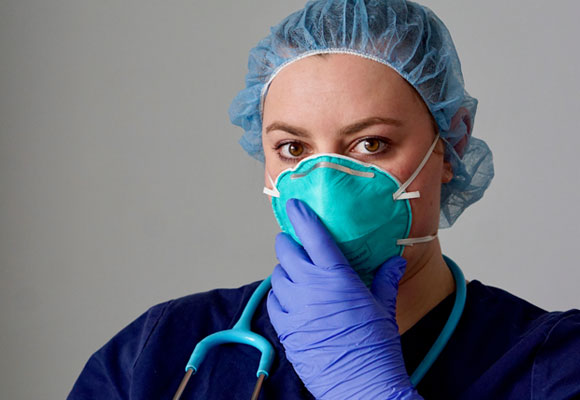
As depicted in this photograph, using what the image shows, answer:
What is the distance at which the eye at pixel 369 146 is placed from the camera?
4.48 ft

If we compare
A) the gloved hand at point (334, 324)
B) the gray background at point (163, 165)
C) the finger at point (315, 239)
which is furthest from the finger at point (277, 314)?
the gray background at point (163, 165)

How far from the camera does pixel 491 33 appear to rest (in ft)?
7.52

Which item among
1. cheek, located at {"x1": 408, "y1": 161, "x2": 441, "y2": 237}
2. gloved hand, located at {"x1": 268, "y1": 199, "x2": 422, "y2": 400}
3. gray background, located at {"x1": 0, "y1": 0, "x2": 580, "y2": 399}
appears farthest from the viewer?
gray background, located at {"x1": 0, "y1": 0, "x2": 580, "y2": 399}

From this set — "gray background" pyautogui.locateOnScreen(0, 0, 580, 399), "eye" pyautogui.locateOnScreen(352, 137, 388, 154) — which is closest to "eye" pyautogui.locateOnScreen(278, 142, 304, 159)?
"eye" pyautogui.locateOnScreen(352, 137, 388, 154)

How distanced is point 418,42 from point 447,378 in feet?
2.22

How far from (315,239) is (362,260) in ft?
0.45

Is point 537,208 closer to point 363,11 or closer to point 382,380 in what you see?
point 363,11

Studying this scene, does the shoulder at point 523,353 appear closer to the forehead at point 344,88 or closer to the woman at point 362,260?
the woman at point 362,260

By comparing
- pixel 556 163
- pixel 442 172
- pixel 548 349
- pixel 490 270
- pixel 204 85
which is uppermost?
pixel 204 85

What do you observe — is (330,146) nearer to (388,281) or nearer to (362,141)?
(362,141)

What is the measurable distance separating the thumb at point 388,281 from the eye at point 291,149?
0.28 metres

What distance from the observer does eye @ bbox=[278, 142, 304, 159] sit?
4.66 ft

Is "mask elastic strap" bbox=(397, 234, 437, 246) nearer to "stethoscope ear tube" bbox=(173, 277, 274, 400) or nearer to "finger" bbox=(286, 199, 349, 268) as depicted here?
"finger" bbox=(286, 199, 349, 268)

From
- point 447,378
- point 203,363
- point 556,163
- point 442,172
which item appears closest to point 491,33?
point 556,163
